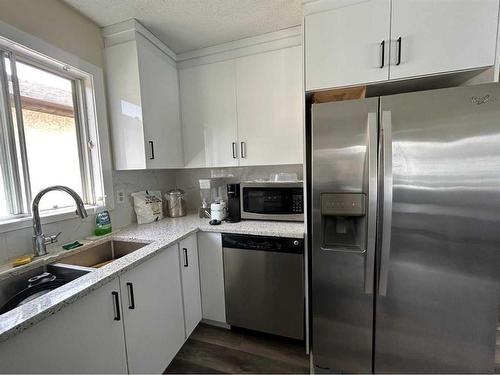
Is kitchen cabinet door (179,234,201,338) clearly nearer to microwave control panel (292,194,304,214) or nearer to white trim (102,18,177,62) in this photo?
microwave control panel (292,194,304,214)

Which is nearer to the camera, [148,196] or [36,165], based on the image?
[36,165]

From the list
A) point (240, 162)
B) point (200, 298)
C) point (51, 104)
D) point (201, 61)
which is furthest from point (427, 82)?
point (51, 104)

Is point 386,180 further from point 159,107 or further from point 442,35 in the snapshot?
point 159,107

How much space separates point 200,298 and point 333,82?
5.94 feet

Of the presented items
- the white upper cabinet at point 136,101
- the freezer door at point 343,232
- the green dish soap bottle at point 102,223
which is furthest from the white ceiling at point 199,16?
the green dish soap bottle at point 102,223

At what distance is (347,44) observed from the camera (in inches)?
48.2

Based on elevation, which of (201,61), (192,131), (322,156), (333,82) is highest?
(201,61)

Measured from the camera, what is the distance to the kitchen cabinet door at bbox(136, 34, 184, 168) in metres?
1.57

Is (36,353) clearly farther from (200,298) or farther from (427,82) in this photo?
(427,82)

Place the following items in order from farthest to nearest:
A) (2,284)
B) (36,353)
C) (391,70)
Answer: (391,70) → (2,284) → (36,353)

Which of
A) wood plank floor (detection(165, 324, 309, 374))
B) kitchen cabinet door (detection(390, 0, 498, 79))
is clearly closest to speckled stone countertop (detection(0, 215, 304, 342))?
wood plank floor (detection(165, 324, 309, 374))

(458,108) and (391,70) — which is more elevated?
(391,70)

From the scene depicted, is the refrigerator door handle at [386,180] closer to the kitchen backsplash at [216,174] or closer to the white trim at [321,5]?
the white trim at [321,5]

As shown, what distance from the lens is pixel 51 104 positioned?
53.2 inches
